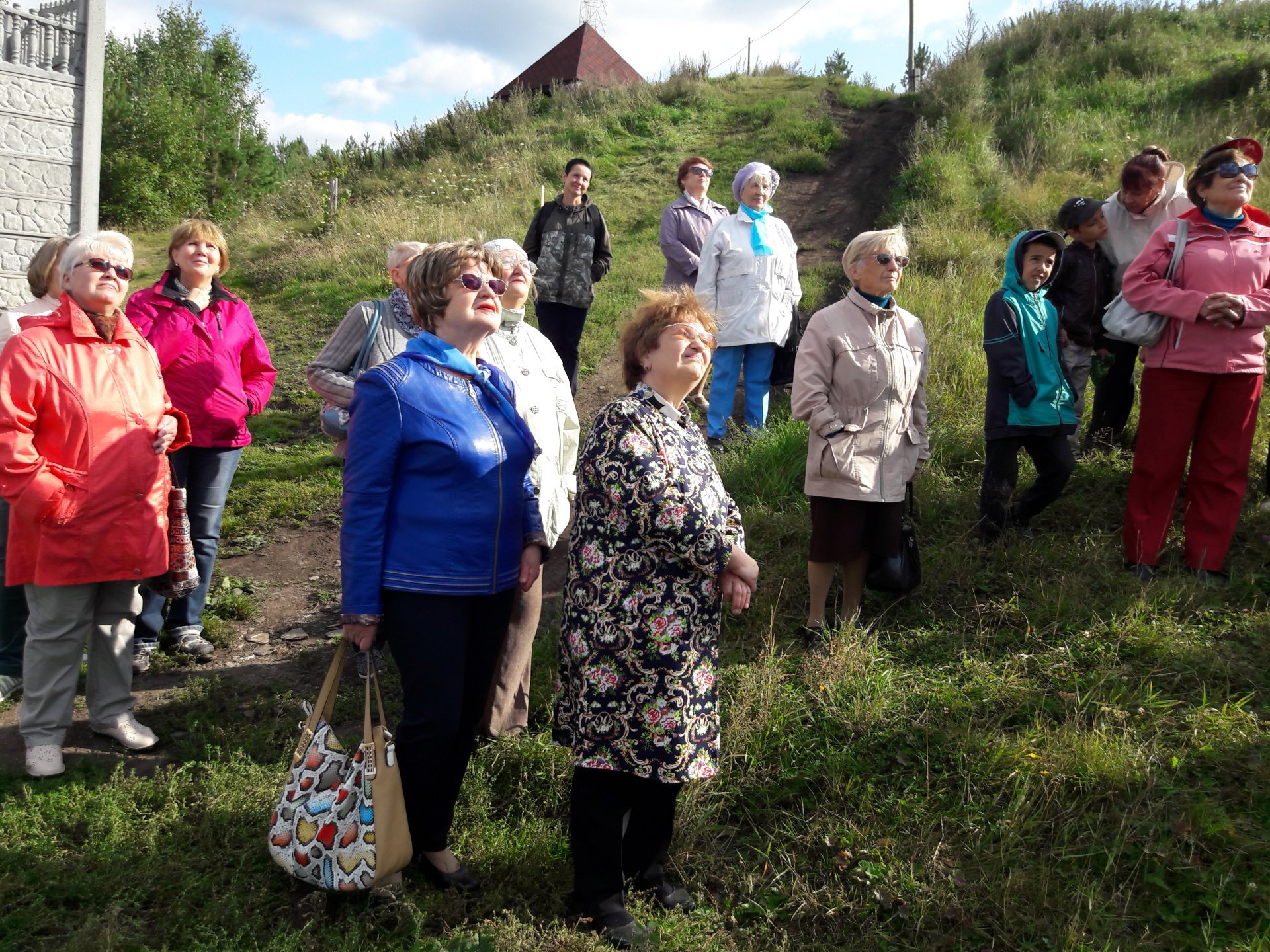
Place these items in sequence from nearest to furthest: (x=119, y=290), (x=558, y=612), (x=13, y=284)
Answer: (x=119, y=290)
(x=558, y=612)
(x=13, y=284)

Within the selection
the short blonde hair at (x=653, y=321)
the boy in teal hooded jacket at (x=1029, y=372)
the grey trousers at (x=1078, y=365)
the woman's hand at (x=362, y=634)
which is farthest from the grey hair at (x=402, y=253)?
the grey trousers at (x=1078, y=365)

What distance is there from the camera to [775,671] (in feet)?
13.6

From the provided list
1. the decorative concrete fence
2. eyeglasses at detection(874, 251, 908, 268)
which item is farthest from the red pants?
the decorative concrete fence

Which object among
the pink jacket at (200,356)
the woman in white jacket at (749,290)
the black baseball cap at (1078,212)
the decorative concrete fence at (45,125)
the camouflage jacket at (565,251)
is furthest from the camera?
the decorative concrete fence at (45,125)

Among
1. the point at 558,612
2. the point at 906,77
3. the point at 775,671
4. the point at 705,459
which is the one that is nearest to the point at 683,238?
the point at 558,612

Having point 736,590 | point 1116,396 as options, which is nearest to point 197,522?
point 736,590

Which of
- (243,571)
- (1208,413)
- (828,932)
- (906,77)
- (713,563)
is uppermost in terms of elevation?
(906,77)

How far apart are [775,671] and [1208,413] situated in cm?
255

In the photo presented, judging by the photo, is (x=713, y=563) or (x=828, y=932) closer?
(x=713, y=563)

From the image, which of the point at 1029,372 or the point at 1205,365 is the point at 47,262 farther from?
the point at 1205,365

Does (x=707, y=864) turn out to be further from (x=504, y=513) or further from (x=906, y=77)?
(x=906, y=77)

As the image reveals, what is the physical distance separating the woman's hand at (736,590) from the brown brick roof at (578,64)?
29.7 metres

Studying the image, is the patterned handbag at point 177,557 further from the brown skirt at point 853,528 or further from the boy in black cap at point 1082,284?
the boy in black cap at point 1082,284

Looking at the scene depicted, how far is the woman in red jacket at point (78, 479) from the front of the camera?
11.3 feet
